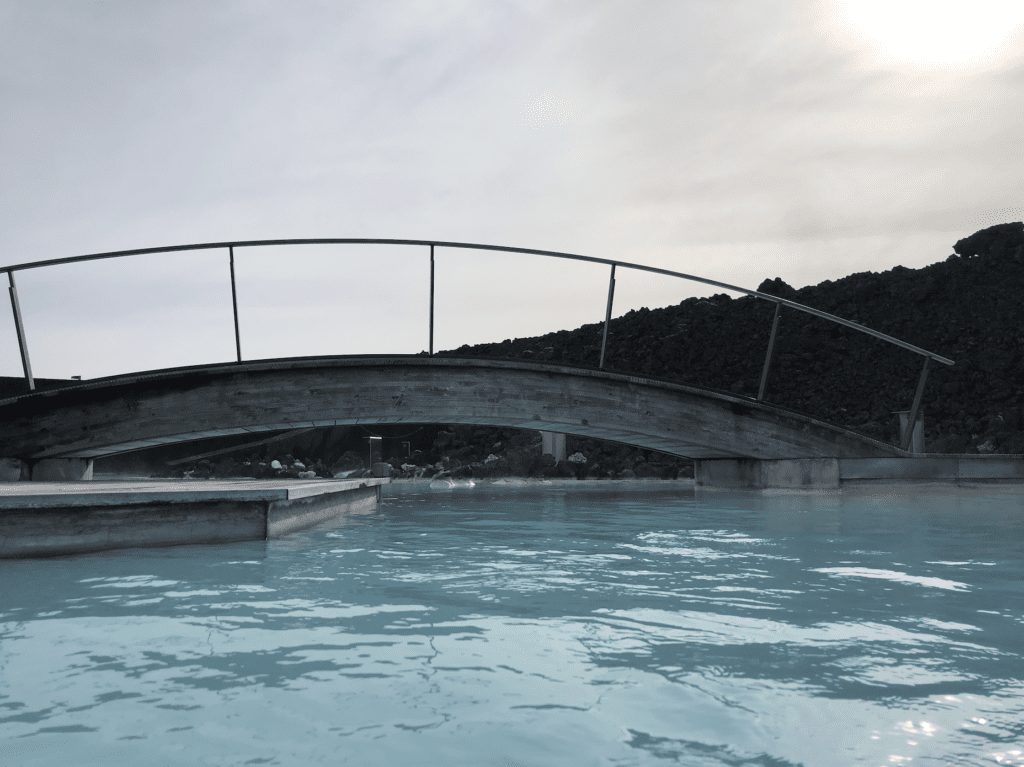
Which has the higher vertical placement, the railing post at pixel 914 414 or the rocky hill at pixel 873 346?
the rocky hill at pixel 873 346

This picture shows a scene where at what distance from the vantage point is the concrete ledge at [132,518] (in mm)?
5316

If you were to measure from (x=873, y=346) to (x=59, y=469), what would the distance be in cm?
3417

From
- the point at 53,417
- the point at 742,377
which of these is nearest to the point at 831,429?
the point at 53,417

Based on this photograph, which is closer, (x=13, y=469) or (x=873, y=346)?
(x=13, y=469)

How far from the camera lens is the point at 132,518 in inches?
227

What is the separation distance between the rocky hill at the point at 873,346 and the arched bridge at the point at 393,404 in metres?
15.9

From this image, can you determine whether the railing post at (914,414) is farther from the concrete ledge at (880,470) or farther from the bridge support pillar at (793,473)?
the bridge support pillar at (793,473)

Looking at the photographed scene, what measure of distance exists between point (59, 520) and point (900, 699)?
5.14m

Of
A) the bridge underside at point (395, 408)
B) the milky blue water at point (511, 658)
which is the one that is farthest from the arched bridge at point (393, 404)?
the milky blue water at point (511, 658)

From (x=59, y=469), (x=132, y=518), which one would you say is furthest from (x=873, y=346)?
(x=132, y=518)

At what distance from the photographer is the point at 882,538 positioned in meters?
6.75

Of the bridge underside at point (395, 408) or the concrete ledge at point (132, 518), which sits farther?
the bridge underside at point (395, 408)

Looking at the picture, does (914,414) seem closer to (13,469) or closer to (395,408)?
(395,408)

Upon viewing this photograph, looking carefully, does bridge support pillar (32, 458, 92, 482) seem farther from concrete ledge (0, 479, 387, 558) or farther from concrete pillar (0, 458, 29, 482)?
concrete ledge (0, 479, 387, 558)
